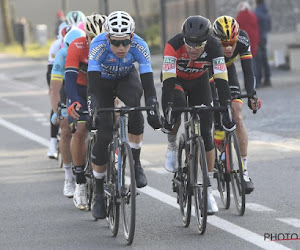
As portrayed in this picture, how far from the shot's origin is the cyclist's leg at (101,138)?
27.6ft

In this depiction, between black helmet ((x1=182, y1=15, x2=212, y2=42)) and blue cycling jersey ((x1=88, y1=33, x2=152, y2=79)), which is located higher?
black helmet ((x1=182, y1=15, x2=212, y2=42))

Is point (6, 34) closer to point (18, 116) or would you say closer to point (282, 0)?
point (282, 0)

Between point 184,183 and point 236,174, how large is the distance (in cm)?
63

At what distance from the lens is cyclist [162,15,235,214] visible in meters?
8.39

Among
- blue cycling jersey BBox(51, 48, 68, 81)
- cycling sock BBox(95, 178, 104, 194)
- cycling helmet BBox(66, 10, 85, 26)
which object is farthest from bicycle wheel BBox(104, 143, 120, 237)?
cycling helmet BBox(66, 10, 85, 26)

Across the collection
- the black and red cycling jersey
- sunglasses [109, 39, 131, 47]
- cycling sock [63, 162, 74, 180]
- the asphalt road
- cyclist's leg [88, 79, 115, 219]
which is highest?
sunglasses [109, 39, 131, 47]

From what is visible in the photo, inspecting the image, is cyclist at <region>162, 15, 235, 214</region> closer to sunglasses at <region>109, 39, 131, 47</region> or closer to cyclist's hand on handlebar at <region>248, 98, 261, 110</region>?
cyclist's hand on handlebar at <region>248, 98, 261, 110</region>

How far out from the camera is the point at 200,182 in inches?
331

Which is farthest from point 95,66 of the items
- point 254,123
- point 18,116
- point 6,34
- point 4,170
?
point 6,34

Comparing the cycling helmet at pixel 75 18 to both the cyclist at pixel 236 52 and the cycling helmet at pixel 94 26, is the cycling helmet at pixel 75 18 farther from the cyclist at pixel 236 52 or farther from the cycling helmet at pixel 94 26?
the cycling helmet at pixel 94 26

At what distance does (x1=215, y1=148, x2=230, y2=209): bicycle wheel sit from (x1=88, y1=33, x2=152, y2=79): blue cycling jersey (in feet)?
4.63

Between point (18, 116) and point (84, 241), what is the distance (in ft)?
38.2

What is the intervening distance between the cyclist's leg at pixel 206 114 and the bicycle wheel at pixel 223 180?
380 mm

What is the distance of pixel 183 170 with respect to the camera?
8875mm
